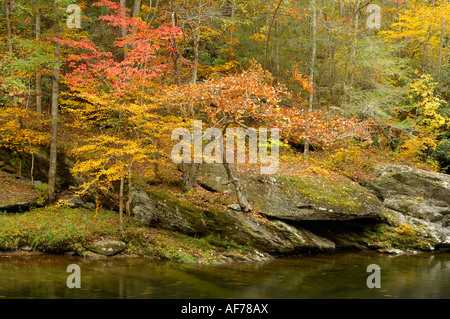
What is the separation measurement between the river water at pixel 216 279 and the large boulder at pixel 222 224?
739 mm

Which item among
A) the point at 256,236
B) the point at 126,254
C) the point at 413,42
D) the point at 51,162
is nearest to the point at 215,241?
the point at 256,236

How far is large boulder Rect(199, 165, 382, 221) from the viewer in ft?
34.7

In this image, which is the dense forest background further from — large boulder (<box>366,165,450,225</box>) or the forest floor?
large boulder (<box>366,165,450,225</box>)

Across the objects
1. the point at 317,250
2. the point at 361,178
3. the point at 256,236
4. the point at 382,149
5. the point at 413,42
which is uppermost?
the point at 413,42

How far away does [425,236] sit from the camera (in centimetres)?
1156

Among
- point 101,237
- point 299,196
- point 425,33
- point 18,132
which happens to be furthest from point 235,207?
point 425,33

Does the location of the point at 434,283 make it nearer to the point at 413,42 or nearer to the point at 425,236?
the point at 425,236

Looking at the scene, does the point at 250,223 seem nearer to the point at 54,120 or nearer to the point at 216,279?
the point at 216,279

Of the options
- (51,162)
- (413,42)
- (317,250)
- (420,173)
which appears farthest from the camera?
(413,42)

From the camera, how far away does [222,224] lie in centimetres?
989

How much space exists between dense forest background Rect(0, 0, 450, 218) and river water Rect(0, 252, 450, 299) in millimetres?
2552

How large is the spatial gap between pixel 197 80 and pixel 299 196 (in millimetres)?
7960

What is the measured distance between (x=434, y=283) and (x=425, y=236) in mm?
4804

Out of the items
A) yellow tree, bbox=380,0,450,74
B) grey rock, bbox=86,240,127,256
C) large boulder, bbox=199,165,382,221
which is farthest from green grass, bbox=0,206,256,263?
yellow tree, bbox=380,0,450,74
